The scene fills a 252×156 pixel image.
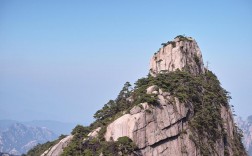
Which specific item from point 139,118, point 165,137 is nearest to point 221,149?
point 165,137

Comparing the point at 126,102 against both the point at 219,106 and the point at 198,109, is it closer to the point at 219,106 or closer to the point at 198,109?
the point at 198,109

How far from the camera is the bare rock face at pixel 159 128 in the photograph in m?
39.4

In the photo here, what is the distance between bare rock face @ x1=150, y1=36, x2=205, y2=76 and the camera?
2125 inches

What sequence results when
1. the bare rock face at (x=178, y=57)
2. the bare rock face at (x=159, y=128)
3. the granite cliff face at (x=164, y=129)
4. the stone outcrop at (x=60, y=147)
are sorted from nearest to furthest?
the bare rock face at (x=159, y=128), the granite cliff face at (x=164, y=129), the stone outcrop at (x=60, y=147), the bare rock face at (x=178, y=57)

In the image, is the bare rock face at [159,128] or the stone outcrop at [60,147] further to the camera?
the stone outcrop at [60,147]

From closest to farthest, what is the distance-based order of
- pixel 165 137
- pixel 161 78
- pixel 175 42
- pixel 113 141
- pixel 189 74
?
1. pixel 113 141
2. pixel 165 137
3. pixel 161 78
4. pixel 189 74
5. pixel 175 42

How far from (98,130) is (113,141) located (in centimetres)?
454

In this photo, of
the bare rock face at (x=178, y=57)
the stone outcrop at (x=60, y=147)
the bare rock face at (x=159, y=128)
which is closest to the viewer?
the bare rock face at (x=159, y=128)

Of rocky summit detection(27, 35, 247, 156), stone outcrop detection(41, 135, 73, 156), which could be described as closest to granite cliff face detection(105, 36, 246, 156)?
rocky summit detection(27, 35, 247, 156)

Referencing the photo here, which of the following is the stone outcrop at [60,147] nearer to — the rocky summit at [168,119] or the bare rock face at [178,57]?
the rocky summit at [168,119]

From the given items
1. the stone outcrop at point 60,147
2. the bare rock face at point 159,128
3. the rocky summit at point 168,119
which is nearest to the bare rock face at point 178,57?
the rocky summit at point 168,119

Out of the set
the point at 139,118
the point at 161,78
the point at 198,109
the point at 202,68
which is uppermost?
the point at 202,68

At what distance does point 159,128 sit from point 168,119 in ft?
5.47

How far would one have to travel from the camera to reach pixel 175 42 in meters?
55.9
